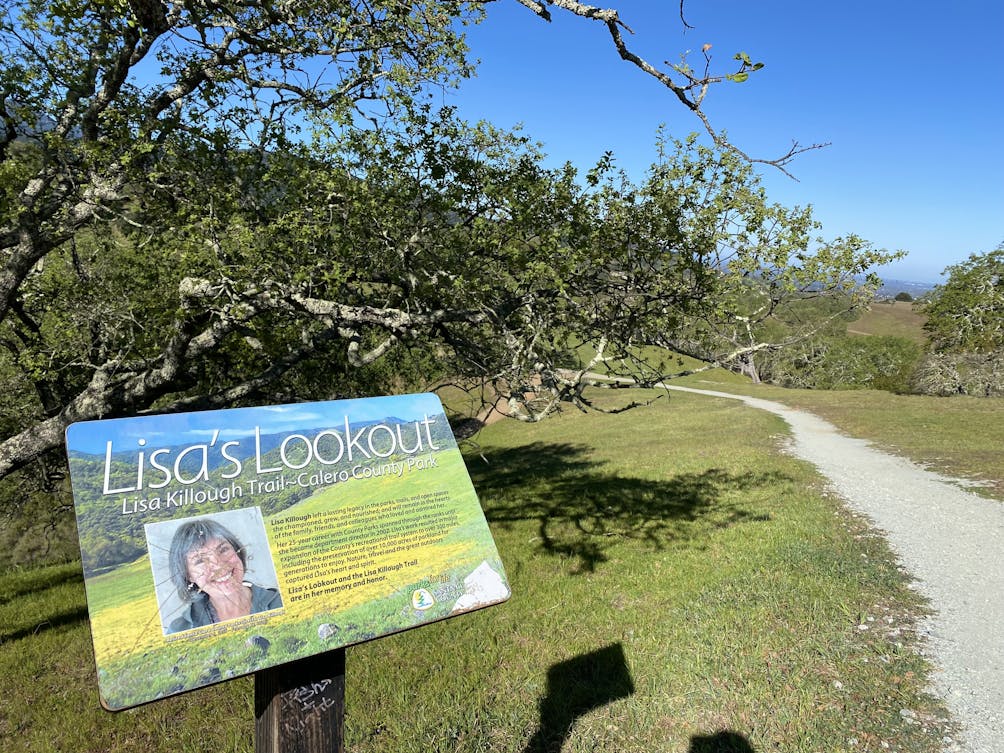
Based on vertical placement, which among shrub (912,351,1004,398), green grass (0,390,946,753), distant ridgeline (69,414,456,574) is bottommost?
green grass (0,390,946,753)

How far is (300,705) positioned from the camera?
2602 millimetres

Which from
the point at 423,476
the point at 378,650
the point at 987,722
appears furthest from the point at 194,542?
the point at 987,722

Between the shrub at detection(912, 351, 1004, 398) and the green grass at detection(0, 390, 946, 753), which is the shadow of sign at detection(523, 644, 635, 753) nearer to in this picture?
the green grass at detection(0, 390, 946, 753)

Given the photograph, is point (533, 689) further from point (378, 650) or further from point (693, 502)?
point (693, 502)

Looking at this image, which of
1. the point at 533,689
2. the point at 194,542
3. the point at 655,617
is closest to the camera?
the point at 194,542

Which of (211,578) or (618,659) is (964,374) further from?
(211,578)

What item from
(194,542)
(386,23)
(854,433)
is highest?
(386,23)

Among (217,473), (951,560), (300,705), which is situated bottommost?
(951,560)

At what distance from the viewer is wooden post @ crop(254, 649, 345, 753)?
8.44 feet

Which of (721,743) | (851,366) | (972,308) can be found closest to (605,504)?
(721,743)

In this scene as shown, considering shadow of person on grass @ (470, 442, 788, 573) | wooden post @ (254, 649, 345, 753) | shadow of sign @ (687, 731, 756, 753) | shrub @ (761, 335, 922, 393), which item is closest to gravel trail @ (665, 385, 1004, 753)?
shadow of sign @ (687, 731, 756, 753)

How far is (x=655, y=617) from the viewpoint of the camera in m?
7.25

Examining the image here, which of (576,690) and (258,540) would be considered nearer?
(258,540)

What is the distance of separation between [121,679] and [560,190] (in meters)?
6.89
